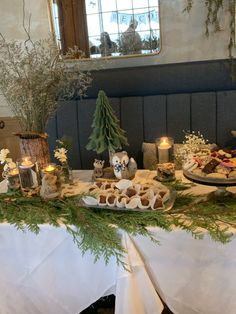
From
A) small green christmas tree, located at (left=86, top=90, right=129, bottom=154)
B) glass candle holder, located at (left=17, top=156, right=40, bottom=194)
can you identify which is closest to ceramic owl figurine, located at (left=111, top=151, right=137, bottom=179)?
small green christmas tree, located at (left=86, top=90, right=129, bottom=154)

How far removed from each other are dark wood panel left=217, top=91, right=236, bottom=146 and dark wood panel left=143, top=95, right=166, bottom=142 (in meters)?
0.35

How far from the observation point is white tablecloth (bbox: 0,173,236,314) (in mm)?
1145

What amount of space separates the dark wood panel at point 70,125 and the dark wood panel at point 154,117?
1.59 ft

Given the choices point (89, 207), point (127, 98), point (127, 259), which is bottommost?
point (127, 259)

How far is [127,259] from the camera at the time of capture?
3.74ft

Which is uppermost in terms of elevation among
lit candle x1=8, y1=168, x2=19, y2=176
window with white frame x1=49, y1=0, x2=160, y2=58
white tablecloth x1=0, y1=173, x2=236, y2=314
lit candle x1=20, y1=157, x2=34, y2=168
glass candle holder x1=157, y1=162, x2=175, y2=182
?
window with white frame x1=49, y1=0, x2=160, y2=58

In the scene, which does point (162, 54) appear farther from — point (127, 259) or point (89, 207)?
point (127, 259)

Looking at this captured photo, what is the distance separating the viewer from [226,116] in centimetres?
211

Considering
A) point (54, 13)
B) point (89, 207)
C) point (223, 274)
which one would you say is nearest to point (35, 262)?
point (89, 207)

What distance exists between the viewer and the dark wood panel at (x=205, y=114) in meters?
2.12

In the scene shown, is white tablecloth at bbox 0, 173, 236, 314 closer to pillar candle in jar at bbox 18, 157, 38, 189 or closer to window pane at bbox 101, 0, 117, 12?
pillar candle in jar at bbox 18, 157, 38, 189

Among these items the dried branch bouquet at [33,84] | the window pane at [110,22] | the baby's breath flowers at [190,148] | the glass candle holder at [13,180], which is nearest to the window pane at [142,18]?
the window pane at [110,22]

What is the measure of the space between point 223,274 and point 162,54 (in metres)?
1.60

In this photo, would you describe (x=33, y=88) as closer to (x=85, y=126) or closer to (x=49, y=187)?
(x=49, y=187)
